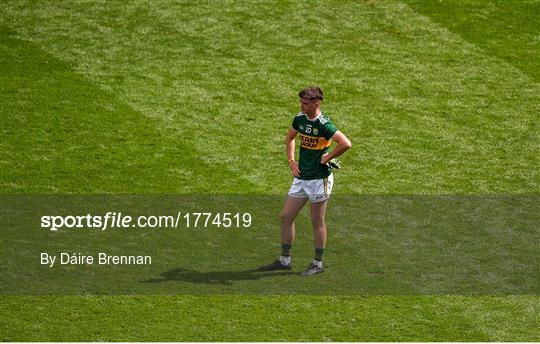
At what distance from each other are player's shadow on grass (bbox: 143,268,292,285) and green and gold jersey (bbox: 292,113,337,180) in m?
1.41

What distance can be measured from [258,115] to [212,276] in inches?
219

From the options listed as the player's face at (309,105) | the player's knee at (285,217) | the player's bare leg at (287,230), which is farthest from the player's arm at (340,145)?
the player's knee at (285,217)

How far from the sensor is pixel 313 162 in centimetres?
1426

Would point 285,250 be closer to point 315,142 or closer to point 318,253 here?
point 318,253

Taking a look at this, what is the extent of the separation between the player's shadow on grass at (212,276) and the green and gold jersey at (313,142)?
141cm

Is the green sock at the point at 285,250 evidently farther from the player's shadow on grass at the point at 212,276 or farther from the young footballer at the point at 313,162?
the player's shadow on grass at the point at 212,276

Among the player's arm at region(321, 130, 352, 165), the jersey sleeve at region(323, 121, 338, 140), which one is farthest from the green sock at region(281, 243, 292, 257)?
the jersey sleeve at region(323, 121, 338, 140)

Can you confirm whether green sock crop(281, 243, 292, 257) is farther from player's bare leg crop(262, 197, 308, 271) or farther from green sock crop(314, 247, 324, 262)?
green sock crop(314, 247, 324, 262)

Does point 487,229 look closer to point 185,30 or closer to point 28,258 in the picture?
point 28,258

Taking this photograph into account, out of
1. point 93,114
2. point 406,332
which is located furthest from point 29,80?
point 406,332

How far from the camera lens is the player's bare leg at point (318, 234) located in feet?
47.2

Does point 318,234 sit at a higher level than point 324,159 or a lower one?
Result: lower

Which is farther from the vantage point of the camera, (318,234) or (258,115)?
(258,115)

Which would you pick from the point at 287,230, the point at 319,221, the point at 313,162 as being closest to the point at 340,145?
the point at 313,162
